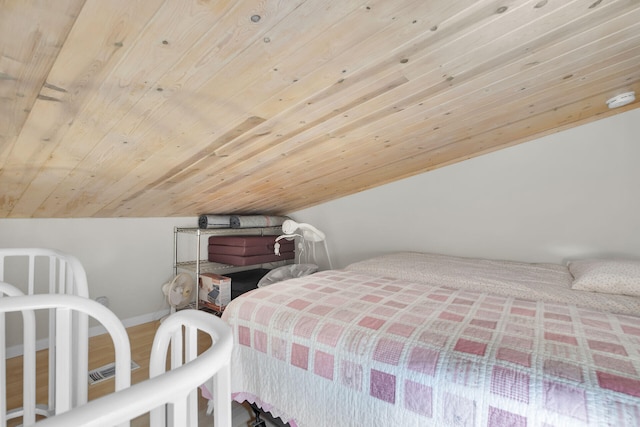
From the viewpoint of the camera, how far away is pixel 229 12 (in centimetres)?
91

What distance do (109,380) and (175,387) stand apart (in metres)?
2.12

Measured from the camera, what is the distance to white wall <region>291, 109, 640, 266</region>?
2062mm

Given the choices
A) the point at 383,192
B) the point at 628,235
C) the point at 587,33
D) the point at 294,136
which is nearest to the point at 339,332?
the point at 294,136

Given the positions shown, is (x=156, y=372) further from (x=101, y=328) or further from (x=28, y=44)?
→ (x=101, y=328)

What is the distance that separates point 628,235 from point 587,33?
1.56 metres

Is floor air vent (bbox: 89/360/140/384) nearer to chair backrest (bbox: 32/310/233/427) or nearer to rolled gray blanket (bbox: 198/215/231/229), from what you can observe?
rolled gray blanket (bbox: 198/215/231/229)

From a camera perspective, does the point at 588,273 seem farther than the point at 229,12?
Yes

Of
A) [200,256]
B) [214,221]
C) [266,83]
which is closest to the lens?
[266,83]

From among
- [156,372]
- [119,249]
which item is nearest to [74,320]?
[156,372]

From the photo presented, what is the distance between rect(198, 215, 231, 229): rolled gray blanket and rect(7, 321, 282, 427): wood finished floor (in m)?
1.04

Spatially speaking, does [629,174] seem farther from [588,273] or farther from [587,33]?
[587,33]

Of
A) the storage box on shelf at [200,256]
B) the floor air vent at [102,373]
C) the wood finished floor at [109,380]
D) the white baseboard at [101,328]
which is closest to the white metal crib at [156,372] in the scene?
the wood finished floor at [109,380]

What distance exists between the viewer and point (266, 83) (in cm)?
124

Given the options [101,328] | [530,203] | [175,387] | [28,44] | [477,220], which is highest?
[28,44]
